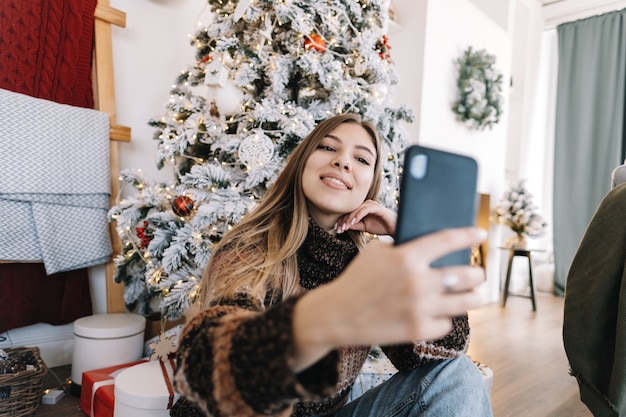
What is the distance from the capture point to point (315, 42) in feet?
4.85

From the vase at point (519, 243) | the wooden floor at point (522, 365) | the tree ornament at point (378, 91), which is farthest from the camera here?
the vase at point (519, 243)

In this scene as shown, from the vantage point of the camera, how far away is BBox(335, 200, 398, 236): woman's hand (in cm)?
90

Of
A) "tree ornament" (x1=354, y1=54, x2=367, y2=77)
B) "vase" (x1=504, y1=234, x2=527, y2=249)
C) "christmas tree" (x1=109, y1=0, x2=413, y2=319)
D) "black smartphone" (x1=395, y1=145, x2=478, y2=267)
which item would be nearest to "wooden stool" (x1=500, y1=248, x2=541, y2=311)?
"vase" (x1=504, y1=234, x2=527, y2=249)

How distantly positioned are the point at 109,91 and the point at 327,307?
1.73m

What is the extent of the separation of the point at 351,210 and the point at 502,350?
5.69ft

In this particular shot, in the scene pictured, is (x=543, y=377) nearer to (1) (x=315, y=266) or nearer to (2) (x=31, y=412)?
(1) (x=315, y=266)

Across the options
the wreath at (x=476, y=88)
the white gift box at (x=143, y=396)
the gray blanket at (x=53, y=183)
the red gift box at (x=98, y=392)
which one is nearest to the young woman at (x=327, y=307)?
the white gift box at (x=143, y=396)

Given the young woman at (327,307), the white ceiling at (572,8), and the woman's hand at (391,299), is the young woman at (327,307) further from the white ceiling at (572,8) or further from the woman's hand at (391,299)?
the white ceiling at (572,8)

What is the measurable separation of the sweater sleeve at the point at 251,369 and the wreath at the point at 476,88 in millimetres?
2951

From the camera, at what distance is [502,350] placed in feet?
7.14

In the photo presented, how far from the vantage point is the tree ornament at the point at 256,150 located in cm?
138

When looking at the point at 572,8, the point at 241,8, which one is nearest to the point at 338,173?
the point at 241,8

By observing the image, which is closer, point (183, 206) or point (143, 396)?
point (143, 396)

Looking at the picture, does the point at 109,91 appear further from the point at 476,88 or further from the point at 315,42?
the point at 476,88
